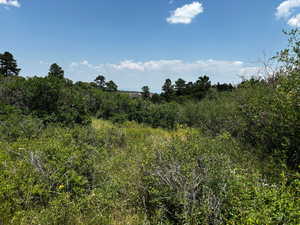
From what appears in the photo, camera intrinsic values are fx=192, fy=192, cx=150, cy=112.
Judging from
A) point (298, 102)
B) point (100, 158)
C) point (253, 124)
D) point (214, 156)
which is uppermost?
point (298, 102)

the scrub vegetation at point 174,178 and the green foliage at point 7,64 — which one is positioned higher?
the green foliage at point 7,64

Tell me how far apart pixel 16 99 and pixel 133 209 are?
8.22m

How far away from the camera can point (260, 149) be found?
4.20m

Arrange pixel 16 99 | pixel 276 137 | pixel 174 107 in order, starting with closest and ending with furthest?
1. pixel 276 137
2. pixel 16 99
3. pixel 174 107

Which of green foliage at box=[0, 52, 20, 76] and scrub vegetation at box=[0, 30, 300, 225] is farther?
green foliage at box=[0, 52, 20, 76]

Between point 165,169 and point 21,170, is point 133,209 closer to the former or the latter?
point 165,169

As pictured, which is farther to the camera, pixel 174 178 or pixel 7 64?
pixel 7 64

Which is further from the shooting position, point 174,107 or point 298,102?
point 174,107

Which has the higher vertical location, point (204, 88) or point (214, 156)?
point (204, 88)

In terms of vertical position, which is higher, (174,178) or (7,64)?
(7,64)

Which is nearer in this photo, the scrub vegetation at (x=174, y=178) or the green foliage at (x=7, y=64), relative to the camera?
the scrub vegetation at (x=174, y=178)

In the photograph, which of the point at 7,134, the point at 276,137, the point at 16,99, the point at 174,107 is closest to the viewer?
the point at 276,137

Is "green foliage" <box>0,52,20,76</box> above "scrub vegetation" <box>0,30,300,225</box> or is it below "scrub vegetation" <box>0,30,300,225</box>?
above

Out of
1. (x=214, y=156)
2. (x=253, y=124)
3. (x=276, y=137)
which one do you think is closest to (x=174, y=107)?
(x=253, y=124)
